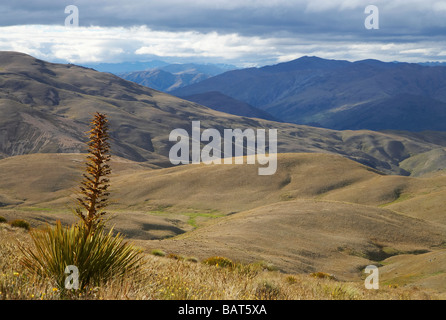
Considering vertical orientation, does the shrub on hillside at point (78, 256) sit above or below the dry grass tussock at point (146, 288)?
above

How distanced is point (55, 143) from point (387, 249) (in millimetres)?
159406

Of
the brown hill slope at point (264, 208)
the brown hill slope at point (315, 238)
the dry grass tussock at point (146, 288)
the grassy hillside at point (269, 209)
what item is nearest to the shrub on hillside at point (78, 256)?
the dry grass tussock at point (146, 288)

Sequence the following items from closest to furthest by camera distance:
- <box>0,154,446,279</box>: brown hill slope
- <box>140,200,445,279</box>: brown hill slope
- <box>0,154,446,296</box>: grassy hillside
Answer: <box>140,200,445,279</box>: brown hill slope < <box>0,154,446,296</box>: grassy hillside < <box>0,154,446,279</box>: brown hill slope

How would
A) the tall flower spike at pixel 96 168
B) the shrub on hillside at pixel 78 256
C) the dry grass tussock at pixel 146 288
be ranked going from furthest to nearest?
the shrub on hillside at pixel 78 256 → the tall flower spike at pixel 96 168 → the dry grass tussock at pixel 146 288

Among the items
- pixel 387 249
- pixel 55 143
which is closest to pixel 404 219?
pixel 387 249

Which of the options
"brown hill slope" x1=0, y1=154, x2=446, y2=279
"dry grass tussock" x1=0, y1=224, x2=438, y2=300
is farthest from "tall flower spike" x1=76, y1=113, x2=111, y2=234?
"brown hill slope" x1=0, y1=154, x2=446, y2=279

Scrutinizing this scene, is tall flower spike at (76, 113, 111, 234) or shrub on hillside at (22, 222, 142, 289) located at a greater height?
tall flower spike at (76, 113, 111, 234)

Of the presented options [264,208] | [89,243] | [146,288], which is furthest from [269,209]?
[89,243]

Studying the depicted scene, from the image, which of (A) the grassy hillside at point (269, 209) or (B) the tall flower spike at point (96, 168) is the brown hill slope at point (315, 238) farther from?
(B) the tall flower spike at point (96, 168)

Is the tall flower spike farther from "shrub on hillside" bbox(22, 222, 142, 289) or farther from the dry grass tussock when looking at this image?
the dry grass tussock

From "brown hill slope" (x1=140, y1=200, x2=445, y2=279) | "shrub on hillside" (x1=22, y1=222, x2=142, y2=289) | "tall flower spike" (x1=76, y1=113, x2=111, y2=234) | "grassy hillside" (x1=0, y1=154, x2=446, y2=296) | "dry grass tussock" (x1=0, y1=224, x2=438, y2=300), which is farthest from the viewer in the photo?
"grassy hillside" (x1=0, y1=154, x2=446, y2=296)

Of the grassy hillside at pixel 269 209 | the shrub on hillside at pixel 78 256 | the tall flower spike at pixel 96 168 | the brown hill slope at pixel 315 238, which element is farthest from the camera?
the grassy hillside at pixel 269 209

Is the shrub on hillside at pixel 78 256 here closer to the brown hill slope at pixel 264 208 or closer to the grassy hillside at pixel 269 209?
the grassy hillside at pixel 269 209

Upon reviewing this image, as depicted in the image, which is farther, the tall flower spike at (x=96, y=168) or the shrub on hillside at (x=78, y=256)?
the shrub on hillside at (x=78, y=256)
